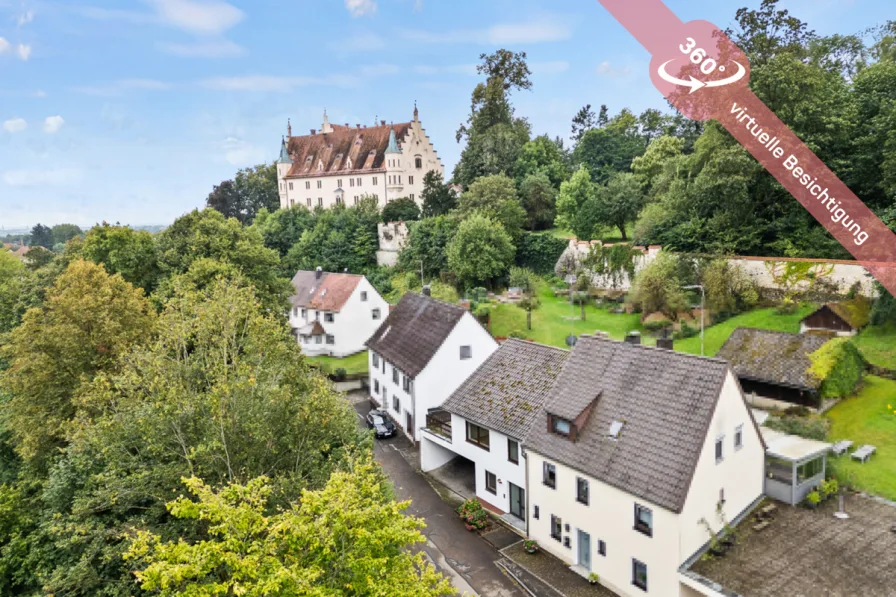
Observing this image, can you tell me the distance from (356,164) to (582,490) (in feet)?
206

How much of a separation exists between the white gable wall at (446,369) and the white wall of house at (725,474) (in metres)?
13.5

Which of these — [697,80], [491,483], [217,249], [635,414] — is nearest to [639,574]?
[635,414]

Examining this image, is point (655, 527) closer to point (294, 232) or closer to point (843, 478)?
point (843, 478)

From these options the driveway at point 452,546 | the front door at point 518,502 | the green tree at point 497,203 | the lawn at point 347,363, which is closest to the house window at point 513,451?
the front door at point 518,502

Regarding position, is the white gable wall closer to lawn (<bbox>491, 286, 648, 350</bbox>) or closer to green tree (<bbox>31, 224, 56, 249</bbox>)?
lawn (<bbox>491, 286, 648, 350</bbox>)

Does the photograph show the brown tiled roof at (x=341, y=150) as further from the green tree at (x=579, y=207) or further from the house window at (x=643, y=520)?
the house window at (x=643, y=520)

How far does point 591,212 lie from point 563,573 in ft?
120

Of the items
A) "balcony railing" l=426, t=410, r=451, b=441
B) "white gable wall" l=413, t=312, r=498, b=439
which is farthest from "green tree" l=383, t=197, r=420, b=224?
"balcony railing" l=426, t=410, r=451, b=441

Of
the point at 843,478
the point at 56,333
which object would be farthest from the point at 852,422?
the point at 56,333

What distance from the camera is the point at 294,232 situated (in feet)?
235

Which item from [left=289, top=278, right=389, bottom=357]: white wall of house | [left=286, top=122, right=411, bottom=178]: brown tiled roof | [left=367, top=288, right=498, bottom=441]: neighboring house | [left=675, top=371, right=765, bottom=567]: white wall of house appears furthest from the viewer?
[left=286, top=122, right=411, bottom=178]: brown tiled roof

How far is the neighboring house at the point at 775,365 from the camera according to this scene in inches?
1016

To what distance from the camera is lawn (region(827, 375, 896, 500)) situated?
21.1 m

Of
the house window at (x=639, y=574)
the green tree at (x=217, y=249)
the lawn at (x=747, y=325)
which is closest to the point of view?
the house window at (x=639, y=574)
